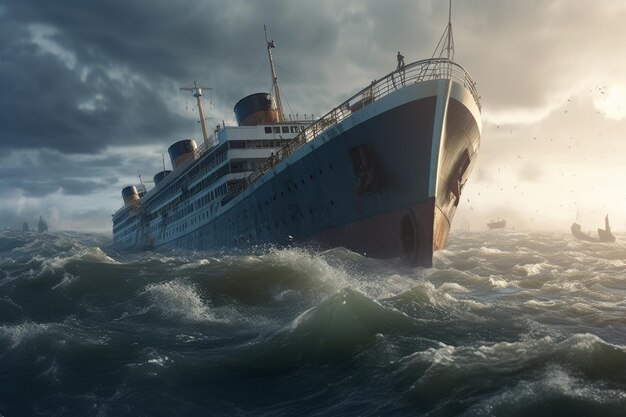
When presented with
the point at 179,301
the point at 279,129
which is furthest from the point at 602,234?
the point at 179,301

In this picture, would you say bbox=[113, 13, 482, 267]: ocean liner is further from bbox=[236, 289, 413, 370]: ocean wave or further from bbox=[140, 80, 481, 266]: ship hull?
bbox=[236, 289, 413, 370]: ocean wave

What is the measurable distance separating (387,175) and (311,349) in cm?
1396

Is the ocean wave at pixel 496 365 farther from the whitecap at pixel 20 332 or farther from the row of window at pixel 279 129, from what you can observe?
the row of window at pixel 279 129

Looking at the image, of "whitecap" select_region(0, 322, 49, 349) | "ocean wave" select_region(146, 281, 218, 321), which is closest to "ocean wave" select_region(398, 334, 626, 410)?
"ocean wave" select_region(146, 281, 218, 321)

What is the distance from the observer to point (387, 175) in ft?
69.9

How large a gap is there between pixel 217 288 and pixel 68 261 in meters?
11.5

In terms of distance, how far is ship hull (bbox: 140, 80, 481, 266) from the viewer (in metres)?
19.7

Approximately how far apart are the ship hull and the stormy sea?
5088mm

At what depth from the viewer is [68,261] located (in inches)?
870

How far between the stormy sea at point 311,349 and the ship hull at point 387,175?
5.09m

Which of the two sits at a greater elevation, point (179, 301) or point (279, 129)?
point (279, 129)

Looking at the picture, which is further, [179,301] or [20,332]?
[179,301]

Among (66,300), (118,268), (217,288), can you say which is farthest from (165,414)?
(118,268)

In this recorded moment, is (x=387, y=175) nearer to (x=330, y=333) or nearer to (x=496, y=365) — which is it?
(x=330, y=333)
